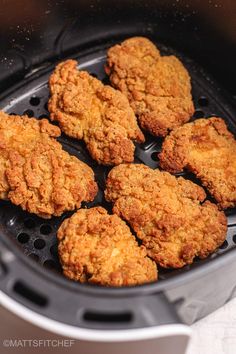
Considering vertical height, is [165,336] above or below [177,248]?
above

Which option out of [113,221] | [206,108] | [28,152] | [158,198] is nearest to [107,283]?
[113,221]

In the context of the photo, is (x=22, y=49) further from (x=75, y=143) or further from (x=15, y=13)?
(x=75, y=143)

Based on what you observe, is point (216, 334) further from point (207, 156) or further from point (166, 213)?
point (207, 156)

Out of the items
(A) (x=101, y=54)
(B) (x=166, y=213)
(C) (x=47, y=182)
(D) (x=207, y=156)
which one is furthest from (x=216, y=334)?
(A) (x=101, y=54)

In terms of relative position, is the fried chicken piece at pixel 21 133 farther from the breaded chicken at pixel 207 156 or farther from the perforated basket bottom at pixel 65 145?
the breaded chicken at pixel 207 156

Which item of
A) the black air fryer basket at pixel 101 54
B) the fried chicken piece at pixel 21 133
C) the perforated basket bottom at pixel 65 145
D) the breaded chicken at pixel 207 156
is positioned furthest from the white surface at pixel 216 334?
the fried chicken piece at pixel 21 133

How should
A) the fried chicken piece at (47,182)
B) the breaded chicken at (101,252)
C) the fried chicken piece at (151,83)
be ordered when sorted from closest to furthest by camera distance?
1. the breaded chicken at (101,252)
2. the fried chicken piece at (47,182)
3. the fried chicken piece at (151,83)

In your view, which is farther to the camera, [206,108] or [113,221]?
[206,108]
